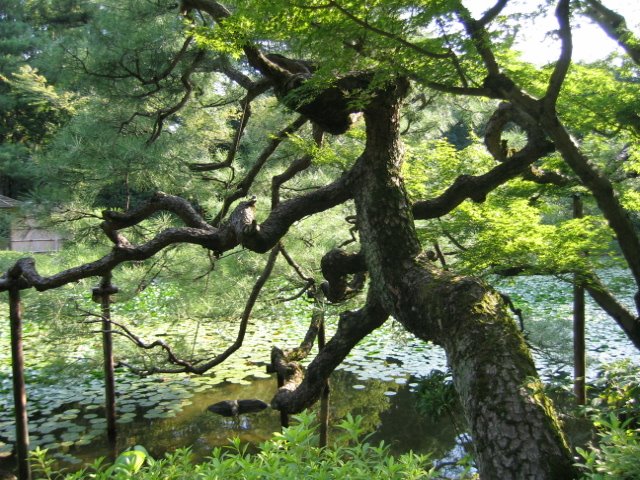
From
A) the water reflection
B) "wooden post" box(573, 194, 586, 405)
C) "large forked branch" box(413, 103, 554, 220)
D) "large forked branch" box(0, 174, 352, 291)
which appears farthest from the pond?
"large forked branch" box(0, 174, 352, 291)

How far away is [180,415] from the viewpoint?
4863mm

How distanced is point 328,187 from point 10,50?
13.7 metres

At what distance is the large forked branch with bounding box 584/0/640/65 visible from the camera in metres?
2.55

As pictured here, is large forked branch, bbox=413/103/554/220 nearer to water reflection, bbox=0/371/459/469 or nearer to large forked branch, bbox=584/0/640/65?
large forked branch, bbox=584/0/640/65

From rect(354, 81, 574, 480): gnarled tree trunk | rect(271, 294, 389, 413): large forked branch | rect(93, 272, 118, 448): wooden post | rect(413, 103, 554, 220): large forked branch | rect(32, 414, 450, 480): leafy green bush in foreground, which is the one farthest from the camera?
rect(93, 272, 118, 448): wooden post

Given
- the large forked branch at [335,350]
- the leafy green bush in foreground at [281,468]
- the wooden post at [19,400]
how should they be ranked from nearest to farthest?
the leafy green bush in foreground at [281,468] → the large forked branch at [335,350] → the wooden post at [19,400]

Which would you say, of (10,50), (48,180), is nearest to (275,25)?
(48,180)

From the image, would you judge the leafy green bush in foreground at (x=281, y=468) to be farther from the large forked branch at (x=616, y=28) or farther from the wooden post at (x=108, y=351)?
the wooden post at (x=108, y=351)

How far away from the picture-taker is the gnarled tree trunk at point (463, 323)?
1546mm

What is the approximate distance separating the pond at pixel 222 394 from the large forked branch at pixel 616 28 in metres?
1.55

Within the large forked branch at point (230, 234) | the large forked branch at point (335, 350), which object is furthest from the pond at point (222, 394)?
the large forked branch at point (230, 234)

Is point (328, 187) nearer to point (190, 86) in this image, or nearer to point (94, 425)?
point (190, 86)

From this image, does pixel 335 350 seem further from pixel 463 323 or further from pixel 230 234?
pixel 463 323

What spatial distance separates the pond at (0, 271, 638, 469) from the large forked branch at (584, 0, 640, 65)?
1.55m
